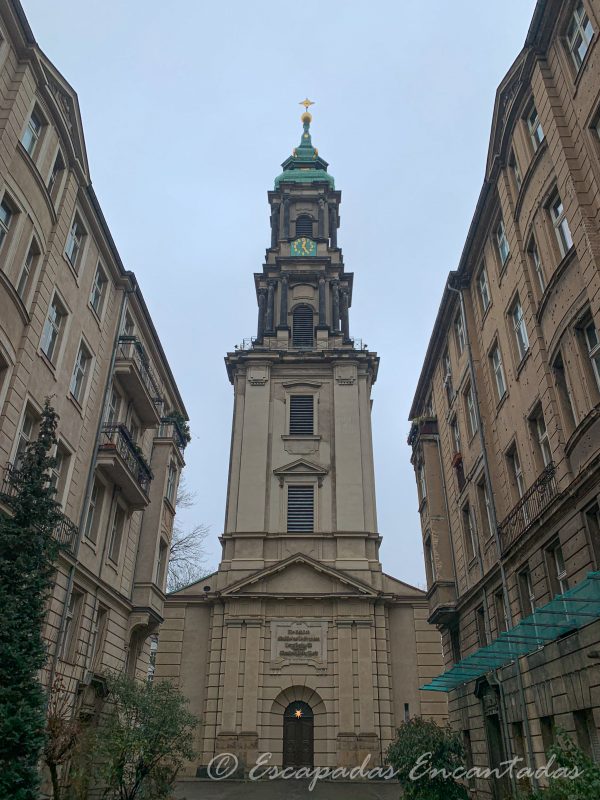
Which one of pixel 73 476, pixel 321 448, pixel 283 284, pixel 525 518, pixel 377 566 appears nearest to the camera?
pixel 525 518

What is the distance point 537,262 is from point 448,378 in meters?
9.56

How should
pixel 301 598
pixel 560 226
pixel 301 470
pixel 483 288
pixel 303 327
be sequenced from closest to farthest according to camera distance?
pixel 560 226
pixel 483 288
pixel 301 598
pixel 301 470
pixel 303 327

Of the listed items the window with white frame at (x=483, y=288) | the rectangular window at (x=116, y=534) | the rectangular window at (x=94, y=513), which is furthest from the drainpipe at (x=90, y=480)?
the window with white frame at (x=483, y=288)

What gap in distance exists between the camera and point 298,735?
30875 millimetres

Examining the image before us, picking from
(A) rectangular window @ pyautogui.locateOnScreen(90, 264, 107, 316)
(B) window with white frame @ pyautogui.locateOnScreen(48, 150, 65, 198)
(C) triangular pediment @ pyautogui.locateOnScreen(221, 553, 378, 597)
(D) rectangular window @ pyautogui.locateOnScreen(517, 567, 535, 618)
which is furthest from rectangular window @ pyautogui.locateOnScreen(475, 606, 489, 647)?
(B) window with white frame @ pyautogui.locateOnScreen(48, 150, 65, 198)

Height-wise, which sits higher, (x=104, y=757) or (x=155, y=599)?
(x=155, y=599)

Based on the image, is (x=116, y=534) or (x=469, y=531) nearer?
(x=116, y=534)

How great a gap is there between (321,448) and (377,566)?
294 inches

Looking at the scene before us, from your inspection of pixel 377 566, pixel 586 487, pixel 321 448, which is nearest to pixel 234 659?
pixel 377 566

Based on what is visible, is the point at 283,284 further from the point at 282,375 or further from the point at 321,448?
the point at 321,448

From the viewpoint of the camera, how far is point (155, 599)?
24719 millimetres

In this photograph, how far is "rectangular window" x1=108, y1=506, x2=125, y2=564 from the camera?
22.2m

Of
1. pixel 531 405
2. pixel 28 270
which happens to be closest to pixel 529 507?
pixel 531 405

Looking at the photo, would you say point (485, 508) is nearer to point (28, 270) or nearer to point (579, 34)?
point (579, 34)
